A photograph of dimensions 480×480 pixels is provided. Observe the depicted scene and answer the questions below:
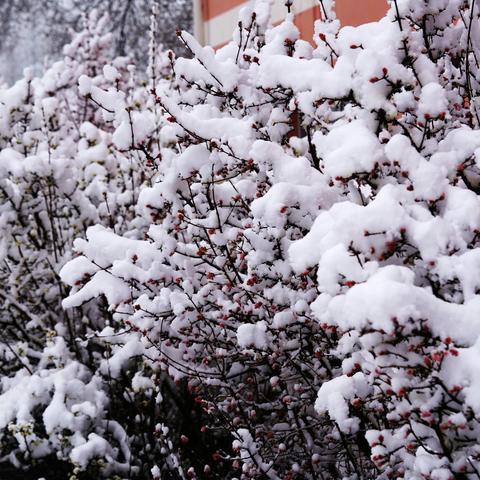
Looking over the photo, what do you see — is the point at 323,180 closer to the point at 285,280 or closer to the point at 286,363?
the point at 285,280

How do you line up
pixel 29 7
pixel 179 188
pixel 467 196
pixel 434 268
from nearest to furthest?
pixel 434 268 → pixel 467 196 → pixel 179 188 → pixel 29 7

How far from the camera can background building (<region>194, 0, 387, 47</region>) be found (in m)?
6.50

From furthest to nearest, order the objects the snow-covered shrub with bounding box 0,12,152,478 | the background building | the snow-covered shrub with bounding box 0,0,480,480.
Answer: the background building → the snow-covered shrub with bounding box 0,12,152,478 → the snow-covered shrub with bounding box 0,0,480,480

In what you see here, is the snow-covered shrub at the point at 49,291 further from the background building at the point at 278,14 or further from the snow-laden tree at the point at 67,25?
the snow-laden tree at the point at 67,25

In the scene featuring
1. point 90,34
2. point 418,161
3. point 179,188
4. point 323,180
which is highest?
point 90,34

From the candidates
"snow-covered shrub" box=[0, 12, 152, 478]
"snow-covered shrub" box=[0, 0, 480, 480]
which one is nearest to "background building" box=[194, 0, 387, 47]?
"snow-covered shrub" box=[0, 0, 480, 480]

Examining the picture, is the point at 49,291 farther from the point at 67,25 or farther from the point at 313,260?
the point at 67,25

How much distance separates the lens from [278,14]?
754cm

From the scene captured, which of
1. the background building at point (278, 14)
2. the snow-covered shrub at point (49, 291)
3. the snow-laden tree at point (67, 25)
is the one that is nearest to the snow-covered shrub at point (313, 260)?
the snow-covered shrub at point (49, 291)

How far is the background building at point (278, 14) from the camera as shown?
6.50 meters

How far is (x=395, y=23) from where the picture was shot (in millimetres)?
2527

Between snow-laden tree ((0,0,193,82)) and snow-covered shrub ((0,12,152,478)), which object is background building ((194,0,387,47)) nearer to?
snow-covered shrub ((0,12,152,478))

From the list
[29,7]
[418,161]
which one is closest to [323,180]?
[418,161]

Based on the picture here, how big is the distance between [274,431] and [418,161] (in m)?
1.71
